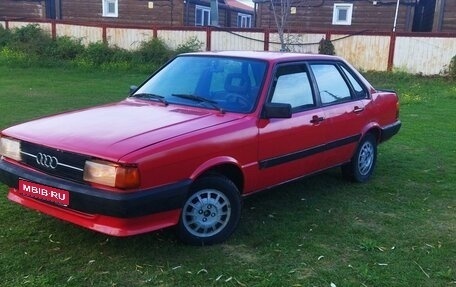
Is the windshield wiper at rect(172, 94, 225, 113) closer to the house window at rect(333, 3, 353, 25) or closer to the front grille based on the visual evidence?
the front grille

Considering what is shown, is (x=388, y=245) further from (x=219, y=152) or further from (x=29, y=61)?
(x=29, y=61)

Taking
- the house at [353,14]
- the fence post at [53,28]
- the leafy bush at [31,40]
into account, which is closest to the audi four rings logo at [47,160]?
the leafy bush at [31,40]

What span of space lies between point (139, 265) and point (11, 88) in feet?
34.5

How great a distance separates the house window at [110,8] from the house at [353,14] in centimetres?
719

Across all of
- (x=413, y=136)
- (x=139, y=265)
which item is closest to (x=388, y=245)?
(x=139, y=265)

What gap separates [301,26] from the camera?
955 inches

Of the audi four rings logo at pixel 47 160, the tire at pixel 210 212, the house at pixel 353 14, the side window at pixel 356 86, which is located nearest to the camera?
the audi four rings logo at pixel 47 160

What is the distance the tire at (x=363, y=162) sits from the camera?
584cm

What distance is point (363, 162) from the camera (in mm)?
5996

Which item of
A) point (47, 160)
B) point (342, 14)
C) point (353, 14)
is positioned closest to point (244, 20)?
point (342, 14)

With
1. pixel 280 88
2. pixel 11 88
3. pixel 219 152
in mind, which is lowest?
pixel 11 88

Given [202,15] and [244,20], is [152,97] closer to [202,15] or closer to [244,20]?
[202,15]

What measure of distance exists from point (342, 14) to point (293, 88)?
66.5 feet

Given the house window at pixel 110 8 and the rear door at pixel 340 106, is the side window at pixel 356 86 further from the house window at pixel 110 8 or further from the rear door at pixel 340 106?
the house window at pixel 110 8
